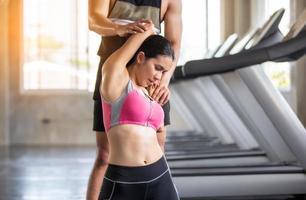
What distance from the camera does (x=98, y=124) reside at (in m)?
2.06

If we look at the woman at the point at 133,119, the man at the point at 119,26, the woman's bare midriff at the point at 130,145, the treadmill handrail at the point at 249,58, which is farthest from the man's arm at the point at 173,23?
the treadmill handrail at the point at 249,58

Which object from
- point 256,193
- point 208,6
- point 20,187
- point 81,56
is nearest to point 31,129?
point 81,56

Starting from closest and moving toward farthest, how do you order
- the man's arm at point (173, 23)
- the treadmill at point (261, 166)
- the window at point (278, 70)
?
the man's arm at point (173, 23) → the treadmill at point (261, 166) → the window at point (278, 70)

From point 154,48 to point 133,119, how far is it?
0.21m

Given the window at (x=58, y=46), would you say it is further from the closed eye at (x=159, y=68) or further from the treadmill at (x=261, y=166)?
the closed eye at (x=159, y=68)

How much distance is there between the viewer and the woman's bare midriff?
1611mm

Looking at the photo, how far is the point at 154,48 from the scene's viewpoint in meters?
1.62

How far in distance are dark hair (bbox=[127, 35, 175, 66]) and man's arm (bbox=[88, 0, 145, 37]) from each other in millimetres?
42

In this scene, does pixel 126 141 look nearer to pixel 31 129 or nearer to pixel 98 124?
pixel 98 124

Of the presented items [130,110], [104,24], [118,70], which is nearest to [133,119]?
[130,110]

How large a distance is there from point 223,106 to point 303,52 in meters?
2.41

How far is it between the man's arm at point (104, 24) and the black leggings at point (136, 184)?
15.7 inches

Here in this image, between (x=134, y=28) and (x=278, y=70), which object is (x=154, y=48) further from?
(x=278, y=70)

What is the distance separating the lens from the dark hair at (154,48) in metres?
1.61
